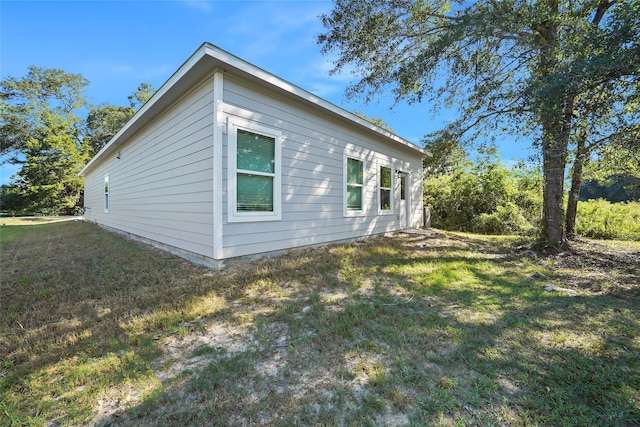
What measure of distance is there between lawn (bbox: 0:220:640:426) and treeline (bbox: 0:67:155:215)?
22.6 metres

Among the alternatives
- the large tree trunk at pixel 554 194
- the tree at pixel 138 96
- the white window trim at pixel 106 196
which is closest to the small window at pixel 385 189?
the large tree trunk at pixel 554 194

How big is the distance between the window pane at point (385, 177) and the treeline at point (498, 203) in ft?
5.22

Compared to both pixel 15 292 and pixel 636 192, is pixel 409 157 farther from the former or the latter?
pixel 15 292

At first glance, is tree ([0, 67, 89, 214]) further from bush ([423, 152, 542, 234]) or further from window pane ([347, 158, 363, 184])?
bush ([423, 152, 542, 234])

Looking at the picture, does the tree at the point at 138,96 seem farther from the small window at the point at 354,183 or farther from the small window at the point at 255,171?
the small window at the point at 255,171

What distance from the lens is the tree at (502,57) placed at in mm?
3371

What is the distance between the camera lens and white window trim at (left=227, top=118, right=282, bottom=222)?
4164mm

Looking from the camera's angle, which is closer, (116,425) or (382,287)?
(116,425)

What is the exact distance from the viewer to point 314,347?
2.22 m

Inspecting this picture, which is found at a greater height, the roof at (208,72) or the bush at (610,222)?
the roof at (208,72)

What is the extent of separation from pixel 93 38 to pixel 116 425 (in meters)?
9.91

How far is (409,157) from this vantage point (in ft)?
30.4

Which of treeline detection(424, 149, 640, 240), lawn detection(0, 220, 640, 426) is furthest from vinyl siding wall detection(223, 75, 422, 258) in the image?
treeline detection(424, 149, 640, 240)

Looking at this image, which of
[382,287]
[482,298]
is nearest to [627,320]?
[482,298]
